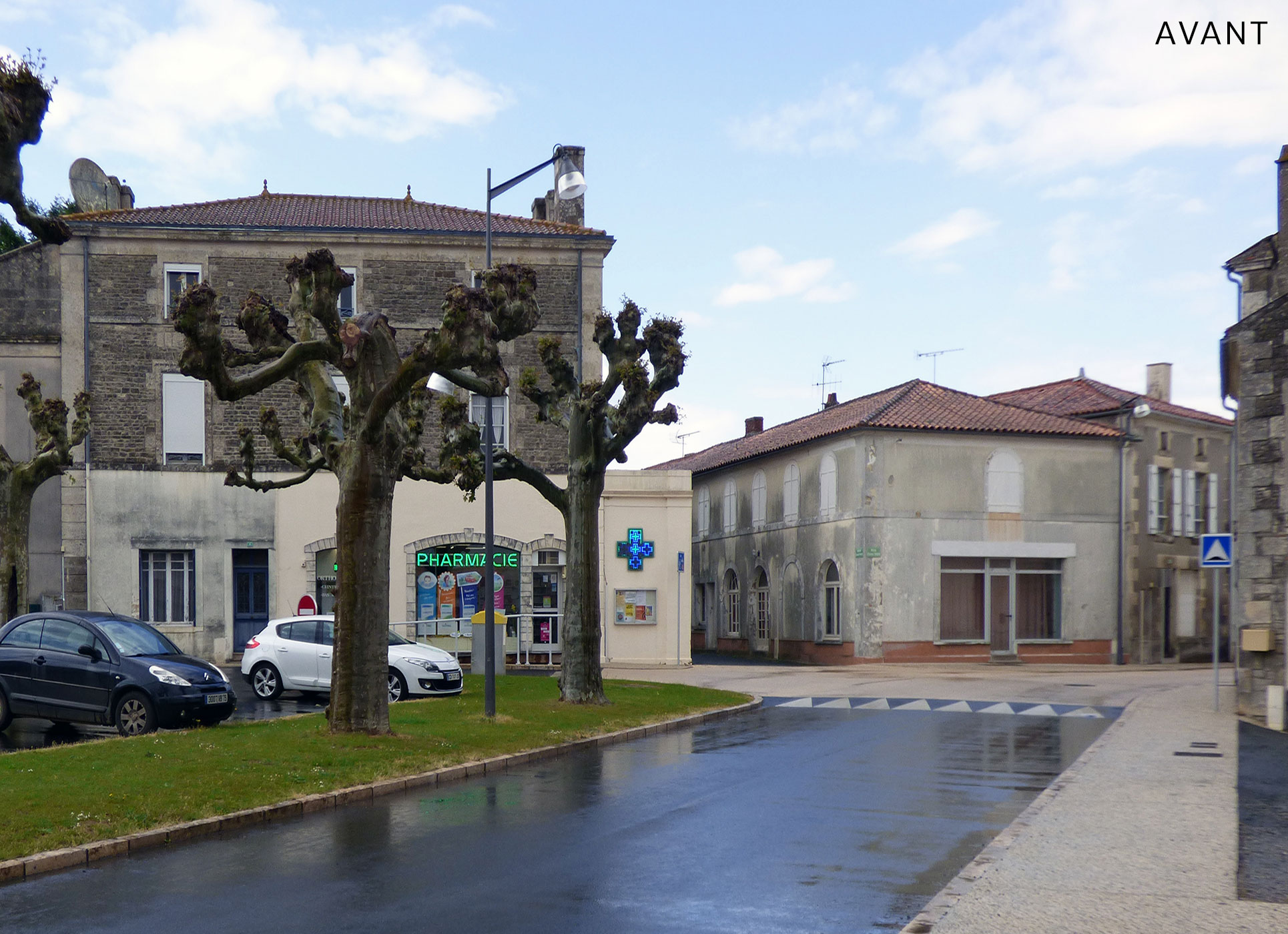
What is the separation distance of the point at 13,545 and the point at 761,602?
25.8 m

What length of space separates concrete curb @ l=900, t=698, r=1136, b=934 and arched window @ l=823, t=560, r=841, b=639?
22131mm

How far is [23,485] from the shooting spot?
21.7 m

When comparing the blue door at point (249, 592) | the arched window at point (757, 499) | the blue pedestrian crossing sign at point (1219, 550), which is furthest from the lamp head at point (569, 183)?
the arched window at point (757, 499)

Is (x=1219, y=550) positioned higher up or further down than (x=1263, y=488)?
further down

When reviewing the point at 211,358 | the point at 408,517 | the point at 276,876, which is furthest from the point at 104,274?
the point at 276,876

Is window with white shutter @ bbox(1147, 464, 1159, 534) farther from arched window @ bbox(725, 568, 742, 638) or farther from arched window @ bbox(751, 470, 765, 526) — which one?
arched window @ bbox(725, 568, 742, 638)

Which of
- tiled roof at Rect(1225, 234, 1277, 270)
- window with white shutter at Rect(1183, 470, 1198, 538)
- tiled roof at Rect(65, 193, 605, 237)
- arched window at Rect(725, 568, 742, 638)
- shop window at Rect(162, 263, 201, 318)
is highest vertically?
tiled roof at Rect(65, 193, 605, 237)

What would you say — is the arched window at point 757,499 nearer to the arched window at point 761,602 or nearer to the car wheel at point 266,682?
the arched window at point 761,602

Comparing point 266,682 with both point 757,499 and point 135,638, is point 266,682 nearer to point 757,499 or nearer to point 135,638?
point 135,638

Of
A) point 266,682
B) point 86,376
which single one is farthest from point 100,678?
point 86,376

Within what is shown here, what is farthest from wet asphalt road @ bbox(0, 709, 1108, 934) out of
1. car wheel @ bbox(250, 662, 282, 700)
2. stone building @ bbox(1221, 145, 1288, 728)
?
car wheel @ bbox(250, 662, 282, 700)

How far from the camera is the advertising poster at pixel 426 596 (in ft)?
104

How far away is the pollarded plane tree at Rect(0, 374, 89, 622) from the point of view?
21.3 metres

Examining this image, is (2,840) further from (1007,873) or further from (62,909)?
(1007,873)
